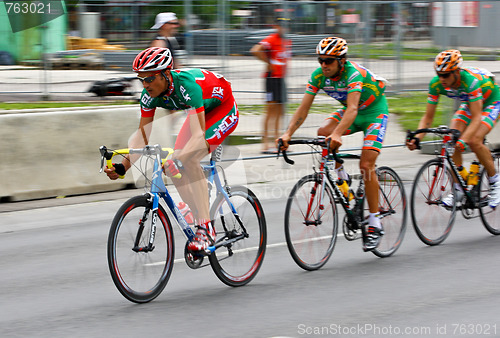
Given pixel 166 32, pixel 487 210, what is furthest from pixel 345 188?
pixel 166 32

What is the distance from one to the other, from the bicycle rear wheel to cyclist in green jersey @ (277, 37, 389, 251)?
2.25 feet

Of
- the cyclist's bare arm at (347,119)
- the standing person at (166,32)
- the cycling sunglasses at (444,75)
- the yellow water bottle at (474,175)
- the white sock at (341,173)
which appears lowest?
the yellow water bottle at (474,175)

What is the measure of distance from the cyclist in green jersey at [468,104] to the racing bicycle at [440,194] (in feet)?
0.26

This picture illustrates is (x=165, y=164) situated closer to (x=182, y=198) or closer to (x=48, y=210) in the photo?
(x=182, y=198)

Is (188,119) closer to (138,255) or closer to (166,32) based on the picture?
(138,255)

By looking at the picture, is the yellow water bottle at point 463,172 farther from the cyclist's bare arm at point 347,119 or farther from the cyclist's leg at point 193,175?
the cyclist's leg at point 193,175

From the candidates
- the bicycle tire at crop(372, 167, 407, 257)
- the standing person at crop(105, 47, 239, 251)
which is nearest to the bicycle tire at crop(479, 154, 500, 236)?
the bicycle tire at crop(372, 167, 407, 257)

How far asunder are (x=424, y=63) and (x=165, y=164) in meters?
9.83

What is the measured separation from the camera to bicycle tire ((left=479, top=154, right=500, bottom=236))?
7867mm

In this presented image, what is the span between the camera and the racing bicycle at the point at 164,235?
5469mm

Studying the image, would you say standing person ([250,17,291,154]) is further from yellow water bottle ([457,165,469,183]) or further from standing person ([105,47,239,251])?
standing person ([105,47,239,251])

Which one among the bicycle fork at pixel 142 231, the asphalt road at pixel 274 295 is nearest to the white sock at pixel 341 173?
the asphalt road at pixel 274 295

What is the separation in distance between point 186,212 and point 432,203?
2879 mm

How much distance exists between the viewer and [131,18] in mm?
12648
